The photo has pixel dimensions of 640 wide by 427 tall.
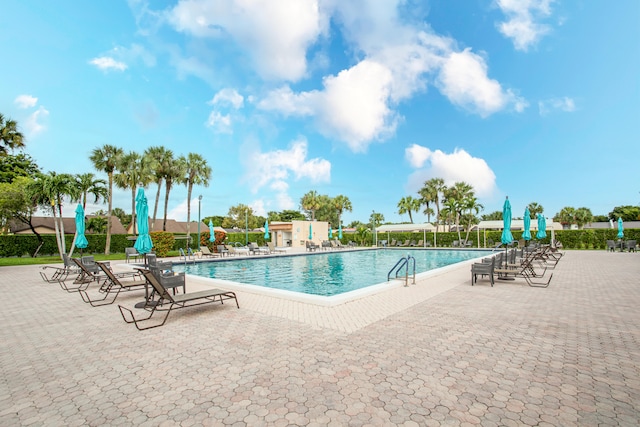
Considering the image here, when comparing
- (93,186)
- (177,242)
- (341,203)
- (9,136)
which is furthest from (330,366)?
(341,203)

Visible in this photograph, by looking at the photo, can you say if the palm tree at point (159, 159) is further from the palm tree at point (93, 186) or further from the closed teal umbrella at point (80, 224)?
the closed teal umbrella at point (80, 224)

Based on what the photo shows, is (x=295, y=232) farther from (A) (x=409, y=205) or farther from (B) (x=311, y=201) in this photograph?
(B) (x=311, y=201)

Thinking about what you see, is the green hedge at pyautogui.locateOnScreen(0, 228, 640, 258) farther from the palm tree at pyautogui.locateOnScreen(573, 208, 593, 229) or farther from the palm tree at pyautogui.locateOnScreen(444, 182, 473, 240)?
the palm tree at pyautogui.locateOnScreen(573, 208, 593, 229)

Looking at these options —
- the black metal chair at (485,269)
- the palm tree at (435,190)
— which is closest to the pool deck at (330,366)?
the black metal chair at (485,269)

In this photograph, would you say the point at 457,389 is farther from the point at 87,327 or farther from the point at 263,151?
the point at 263,151

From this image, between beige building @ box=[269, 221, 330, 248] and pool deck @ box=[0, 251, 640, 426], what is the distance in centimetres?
3031

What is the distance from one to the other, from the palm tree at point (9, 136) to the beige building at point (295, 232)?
75.0ft

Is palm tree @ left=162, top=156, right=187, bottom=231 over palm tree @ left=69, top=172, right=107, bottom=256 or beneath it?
over

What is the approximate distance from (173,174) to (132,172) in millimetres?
4374

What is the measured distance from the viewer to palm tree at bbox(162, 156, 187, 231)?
3133cm

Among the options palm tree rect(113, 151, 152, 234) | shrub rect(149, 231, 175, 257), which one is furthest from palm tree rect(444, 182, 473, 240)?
palm tree rect(113, 151, 152, 234)

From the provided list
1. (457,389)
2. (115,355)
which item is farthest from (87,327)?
(457,389)

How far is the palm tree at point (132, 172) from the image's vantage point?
88.2ft

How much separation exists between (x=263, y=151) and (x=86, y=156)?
1636 cm
